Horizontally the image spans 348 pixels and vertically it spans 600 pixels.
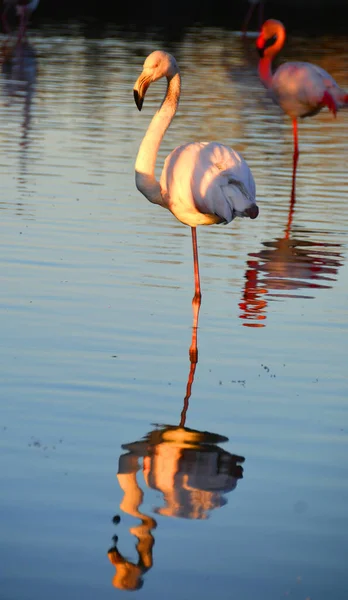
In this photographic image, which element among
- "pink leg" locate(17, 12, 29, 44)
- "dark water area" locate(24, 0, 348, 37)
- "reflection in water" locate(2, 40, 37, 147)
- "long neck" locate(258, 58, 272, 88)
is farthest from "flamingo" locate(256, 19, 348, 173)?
"dark water area" locate(24, 0, 348, 37)

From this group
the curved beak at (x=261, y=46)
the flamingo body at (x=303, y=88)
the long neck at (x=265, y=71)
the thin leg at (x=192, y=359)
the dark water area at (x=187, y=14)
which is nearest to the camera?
the thin leg at (x=192, y=359)

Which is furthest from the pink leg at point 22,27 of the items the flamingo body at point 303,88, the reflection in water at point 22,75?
the flamingo body at point 303,88

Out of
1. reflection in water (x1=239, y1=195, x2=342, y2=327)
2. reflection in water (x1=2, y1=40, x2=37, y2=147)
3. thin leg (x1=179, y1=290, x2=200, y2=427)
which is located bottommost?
thin leg (x1=179, y1=290, x2=200, y2=427)

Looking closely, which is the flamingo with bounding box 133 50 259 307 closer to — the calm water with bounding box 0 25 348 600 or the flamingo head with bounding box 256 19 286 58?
the calm water with bounding box 0 25 348 600

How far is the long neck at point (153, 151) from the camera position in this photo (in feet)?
25.8

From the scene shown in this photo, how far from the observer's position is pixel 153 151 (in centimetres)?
794

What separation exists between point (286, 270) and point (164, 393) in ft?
10.5

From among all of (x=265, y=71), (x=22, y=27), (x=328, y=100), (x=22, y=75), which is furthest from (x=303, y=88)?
(x=22, y=27)

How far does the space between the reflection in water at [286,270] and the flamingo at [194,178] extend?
19.0 inches

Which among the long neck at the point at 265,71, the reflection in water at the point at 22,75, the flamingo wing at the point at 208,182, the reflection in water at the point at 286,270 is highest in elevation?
the long neck at the point at 265,71

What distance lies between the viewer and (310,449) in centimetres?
535

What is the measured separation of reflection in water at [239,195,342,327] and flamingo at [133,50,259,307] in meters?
0.48

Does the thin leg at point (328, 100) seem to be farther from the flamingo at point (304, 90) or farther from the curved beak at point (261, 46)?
the curved beak at point (261, 46)

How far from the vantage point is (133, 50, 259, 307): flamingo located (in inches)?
297
